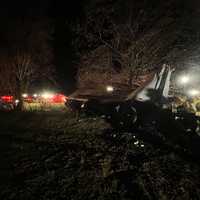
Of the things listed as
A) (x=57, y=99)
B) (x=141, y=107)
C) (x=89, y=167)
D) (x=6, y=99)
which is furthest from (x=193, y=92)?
(x=6, y=99)

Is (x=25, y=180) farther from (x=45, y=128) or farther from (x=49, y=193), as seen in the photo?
(x=45, y=128)

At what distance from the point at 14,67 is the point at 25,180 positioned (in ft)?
47.1

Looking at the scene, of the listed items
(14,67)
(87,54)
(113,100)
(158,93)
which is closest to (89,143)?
(113,100)

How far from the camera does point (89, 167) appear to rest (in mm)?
6152

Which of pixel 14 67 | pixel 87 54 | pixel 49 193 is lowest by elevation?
pixel 49 193

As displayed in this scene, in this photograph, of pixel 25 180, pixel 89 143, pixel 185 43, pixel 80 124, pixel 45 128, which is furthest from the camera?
pixel 185 43

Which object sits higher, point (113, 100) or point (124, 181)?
point (113, 100)

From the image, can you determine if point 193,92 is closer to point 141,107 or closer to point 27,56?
point 141,107

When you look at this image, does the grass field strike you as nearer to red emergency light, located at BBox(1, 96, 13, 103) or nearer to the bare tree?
red emergency light, located at BBox(1, 96, 13, 103)

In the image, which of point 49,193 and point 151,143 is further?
point 151,143

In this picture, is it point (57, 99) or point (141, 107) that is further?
point (57, 99)

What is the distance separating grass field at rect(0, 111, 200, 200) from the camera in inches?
197

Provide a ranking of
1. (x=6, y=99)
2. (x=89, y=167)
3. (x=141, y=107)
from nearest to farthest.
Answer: (x=89, y=167) → (x=141, y=107) → (x=6, y=99)

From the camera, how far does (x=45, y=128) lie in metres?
9.88
